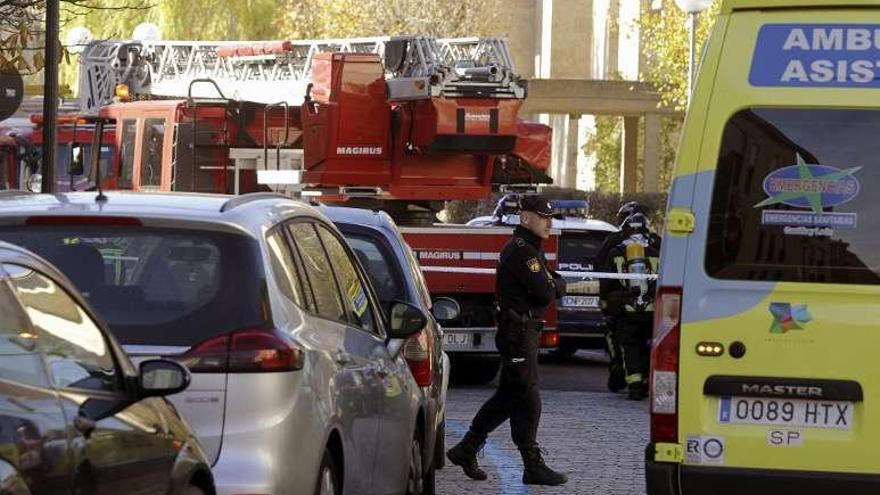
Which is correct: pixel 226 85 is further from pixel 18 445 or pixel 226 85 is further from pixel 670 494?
pixel 18 445

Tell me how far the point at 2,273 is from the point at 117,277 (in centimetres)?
181

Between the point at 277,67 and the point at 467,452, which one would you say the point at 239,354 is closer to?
the point at 467,452

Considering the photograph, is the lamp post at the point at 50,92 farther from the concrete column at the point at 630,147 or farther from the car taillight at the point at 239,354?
the concrete column at the point at 630,147

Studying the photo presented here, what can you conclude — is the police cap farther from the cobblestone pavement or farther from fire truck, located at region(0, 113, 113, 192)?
fire truck, located at region(0, 113, 113, 192)

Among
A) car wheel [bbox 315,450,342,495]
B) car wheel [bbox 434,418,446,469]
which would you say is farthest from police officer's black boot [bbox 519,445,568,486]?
car wheel [bbox 315,450,342,495]

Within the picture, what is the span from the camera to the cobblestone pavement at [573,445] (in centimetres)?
1254

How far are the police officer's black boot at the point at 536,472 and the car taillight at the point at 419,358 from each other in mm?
1526

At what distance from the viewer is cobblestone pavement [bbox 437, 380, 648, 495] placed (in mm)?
Answer: 12539

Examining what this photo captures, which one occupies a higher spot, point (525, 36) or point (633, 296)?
point (525, 36)

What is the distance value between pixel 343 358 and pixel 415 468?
6.66ft

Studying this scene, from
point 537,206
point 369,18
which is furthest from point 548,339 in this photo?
point 369,18

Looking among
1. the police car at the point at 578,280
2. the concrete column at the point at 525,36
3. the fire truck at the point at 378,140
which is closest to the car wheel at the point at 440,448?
the fire truck at the point at 378,140

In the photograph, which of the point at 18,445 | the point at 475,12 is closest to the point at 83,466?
the point at 18,445

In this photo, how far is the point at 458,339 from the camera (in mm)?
18859
